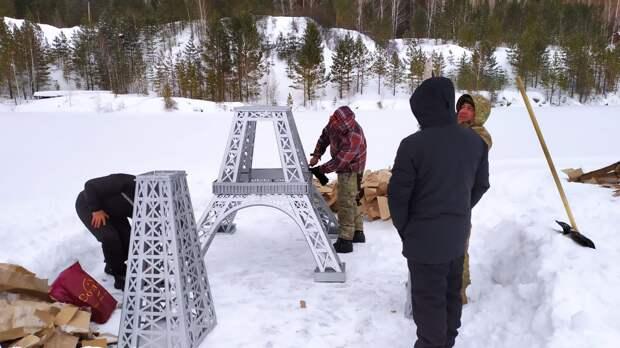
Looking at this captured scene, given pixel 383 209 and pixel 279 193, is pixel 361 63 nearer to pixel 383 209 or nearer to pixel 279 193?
pixel 383 209

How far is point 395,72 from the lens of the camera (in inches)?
986

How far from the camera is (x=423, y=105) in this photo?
213 centimetres

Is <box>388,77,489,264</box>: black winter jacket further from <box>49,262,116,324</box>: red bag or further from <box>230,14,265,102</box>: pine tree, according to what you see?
<box>230,14,265,102</box>: pine tree

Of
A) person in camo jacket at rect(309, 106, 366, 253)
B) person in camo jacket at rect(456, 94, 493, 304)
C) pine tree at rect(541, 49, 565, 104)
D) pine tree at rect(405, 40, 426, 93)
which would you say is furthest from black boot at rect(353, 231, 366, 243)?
pine tree at rect(541, 49, 565, 104)

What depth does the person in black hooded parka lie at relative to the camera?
209 centimetres

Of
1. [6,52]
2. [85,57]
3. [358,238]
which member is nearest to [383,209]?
[358,238]

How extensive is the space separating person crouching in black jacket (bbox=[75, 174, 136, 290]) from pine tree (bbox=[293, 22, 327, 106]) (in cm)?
1992

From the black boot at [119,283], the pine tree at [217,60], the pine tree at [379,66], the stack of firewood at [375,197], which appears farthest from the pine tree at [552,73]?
the black boot at [119,283]

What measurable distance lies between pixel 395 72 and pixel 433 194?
24234mm

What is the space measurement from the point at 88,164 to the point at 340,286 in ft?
22.8

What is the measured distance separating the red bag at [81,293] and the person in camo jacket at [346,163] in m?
2.33

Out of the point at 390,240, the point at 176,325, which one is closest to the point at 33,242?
the point at 176,325

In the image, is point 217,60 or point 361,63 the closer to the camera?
point 217,60

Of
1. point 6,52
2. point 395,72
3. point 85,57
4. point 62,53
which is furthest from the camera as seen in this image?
point 85,57
